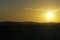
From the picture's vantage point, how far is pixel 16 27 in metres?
13.1

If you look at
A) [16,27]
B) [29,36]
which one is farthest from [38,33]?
[16,27]

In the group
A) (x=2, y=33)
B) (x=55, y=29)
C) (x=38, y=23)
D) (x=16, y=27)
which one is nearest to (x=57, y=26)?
(x=55, y=29)

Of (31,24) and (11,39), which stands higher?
(31,24)

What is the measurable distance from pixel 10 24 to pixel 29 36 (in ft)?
5.62

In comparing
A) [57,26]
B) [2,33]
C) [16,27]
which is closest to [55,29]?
[57,26]

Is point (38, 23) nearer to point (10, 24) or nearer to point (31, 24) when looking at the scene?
point (31, 24)

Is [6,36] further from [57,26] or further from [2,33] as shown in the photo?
[57,26]

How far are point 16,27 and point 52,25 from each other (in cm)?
238

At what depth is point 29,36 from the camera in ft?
40.8

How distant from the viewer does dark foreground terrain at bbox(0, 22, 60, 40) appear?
491 inches

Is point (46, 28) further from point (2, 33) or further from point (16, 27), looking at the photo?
point (2, 33)

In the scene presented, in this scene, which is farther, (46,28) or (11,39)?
(46,28)

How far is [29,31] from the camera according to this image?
12.8 metres

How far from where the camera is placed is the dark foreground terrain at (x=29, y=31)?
12.5 metres
